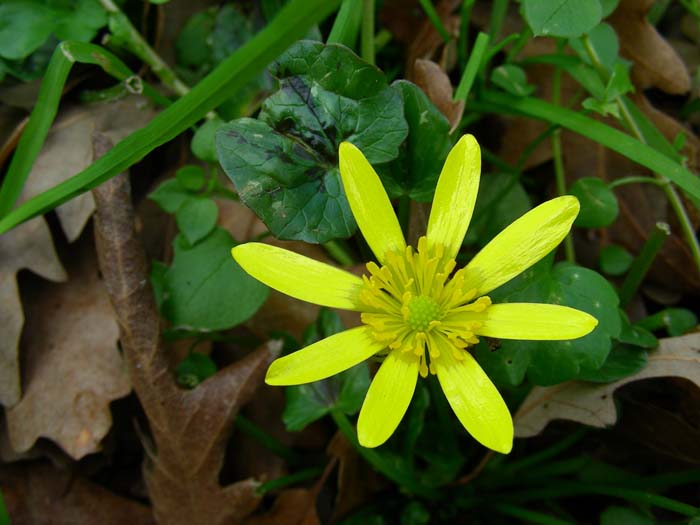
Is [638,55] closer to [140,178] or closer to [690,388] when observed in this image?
[690,388]

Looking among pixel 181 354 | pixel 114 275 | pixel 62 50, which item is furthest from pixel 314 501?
pixel 62 50

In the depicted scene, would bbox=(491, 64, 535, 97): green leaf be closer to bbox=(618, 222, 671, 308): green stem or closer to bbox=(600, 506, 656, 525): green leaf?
bbox=(618, 222, 671, 308): green stem

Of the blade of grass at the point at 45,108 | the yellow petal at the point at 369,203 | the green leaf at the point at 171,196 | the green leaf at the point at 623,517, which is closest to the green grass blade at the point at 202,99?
the blade of grass at the point at 45,108

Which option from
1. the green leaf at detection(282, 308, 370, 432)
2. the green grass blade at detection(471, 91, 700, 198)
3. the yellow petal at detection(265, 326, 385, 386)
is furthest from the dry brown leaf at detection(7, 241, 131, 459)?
the green grass blade at detection(471, 91, 700, 198)

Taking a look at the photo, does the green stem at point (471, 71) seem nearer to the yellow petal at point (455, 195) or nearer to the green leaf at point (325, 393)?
the yellow petal at point (455, 195)

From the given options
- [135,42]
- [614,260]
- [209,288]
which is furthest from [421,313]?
[135,42]
